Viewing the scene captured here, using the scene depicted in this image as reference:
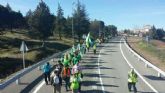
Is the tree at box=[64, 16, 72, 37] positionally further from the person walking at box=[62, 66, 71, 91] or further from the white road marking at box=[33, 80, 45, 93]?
the person walking at box=[62, 66, 71, 91]

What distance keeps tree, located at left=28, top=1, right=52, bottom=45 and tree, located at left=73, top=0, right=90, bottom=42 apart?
93.1 ft

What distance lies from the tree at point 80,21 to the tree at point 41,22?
2836 cm

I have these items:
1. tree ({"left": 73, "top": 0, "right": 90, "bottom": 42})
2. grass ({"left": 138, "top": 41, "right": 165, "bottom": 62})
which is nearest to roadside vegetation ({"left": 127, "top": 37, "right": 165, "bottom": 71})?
grass ({"left": 138, "top": 41, "right": 165, "bottom": 62})

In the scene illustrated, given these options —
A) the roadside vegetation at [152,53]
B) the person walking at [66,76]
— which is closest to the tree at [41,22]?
the roadside vegetation at [152,53]

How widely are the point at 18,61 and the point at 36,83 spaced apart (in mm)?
19133

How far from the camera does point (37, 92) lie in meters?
21.7

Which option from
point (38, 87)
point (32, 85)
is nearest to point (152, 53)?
point (32, 85)

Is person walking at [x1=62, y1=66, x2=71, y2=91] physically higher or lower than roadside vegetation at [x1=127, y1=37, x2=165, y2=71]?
higher

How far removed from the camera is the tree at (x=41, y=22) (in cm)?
6519

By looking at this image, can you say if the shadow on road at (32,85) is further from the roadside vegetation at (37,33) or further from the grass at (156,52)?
the grass at (156,52)

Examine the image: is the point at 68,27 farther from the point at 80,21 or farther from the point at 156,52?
the point at 156,52

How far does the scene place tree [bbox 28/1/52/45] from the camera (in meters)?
65.2

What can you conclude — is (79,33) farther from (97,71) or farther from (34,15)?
(97,71)

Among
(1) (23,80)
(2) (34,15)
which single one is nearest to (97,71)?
(1) (23,80)
